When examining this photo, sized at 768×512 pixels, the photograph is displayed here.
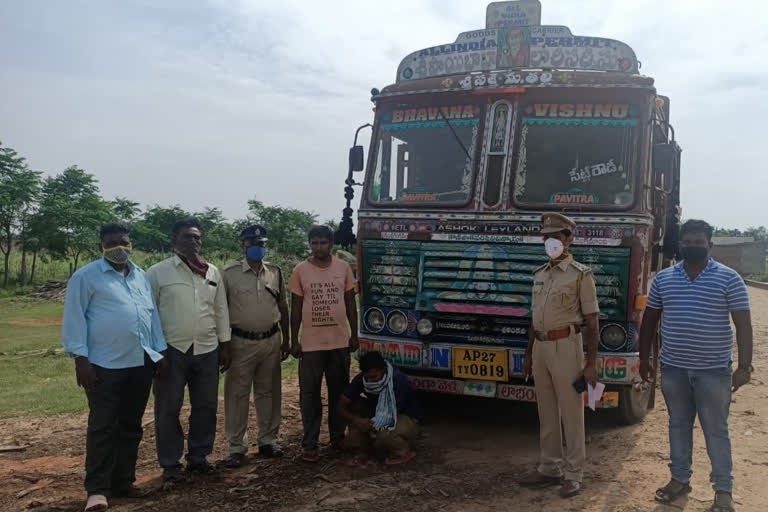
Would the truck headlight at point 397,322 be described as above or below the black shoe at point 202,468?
above

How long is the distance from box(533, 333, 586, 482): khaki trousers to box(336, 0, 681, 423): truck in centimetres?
70

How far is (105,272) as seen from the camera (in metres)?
4.18

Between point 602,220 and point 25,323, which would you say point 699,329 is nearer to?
point 602,220

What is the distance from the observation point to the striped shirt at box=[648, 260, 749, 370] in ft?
12.7

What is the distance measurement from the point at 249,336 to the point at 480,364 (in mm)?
1760

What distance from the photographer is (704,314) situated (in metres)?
3.91

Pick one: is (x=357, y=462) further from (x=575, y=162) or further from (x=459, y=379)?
(x=575, y=162)

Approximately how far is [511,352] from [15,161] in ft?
77.4

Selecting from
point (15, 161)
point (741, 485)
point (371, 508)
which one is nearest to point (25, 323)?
point (15, 161)

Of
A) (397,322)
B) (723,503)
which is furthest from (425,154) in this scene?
(723,503)

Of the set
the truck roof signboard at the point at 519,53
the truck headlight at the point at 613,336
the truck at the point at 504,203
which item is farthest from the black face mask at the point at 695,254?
the truck roof signboard at the point at 519,53

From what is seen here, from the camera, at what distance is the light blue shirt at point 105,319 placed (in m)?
4.01

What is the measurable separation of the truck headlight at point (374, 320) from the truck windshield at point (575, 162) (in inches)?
57.7

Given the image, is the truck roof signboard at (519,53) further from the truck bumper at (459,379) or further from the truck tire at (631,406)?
Result: the truck tire at (631,406)
